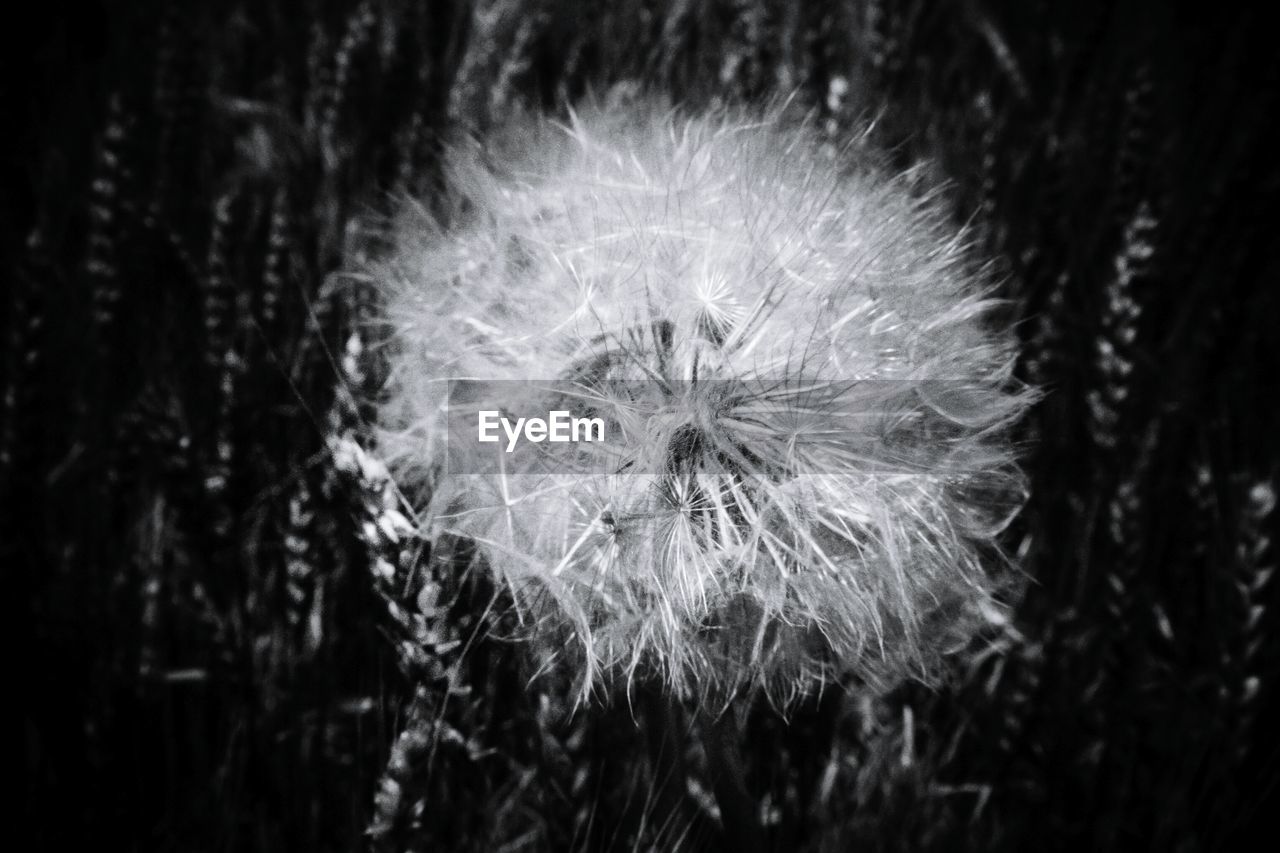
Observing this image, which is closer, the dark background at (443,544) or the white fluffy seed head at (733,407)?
the white fluffy seed head at (733,407)

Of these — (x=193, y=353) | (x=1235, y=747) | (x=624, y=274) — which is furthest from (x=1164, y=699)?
(x=193, y=353)

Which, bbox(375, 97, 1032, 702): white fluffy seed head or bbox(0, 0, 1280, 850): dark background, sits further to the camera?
bbox(0, 0, 1280, 850): dark background

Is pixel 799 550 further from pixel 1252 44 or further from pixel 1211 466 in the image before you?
pixel 1252 44

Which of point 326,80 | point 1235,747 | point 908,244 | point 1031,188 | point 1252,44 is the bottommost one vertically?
point 1235,747
